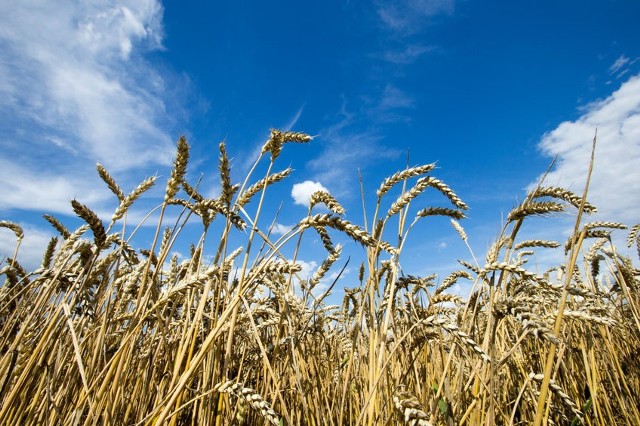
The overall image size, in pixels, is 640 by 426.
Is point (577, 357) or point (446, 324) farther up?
point (446, 324)

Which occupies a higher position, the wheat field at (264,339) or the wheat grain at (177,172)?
the wheat grain at (177,172)

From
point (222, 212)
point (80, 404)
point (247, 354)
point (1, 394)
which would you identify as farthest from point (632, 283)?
point (1, 394)

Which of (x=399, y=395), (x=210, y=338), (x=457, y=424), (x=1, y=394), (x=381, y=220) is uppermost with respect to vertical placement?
(x=381, y=220)

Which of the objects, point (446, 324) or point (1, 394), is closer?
point (446, 324)

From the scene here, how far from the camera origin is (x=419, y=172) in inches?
97.3

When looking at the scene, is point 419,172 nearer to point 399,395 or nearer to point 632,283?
point 399,395

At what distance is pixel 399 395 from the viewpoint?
55.9 inches

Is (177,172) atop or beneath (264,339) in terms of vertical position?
atop

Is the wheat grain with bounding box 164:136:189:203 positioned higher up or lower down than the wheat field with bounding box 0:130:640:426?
higher up

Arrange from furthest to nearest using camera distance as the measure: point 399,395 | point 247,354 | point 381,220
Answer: point 247,354 → point 381,220 → point 399,395

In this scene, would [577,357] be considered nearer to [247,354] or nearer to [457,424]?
[457,424]

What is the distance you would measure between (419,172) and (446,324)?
1245mm

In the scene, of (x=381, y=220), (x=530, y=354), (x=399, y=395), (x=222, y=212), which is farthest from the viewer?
(x=530, y=354)

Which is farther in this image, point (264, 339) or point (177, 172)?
point (264, 339)
